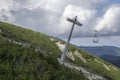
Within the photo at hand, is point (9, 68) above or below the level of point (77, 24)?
below

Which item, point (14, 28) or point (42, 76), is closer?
point (42, 76)

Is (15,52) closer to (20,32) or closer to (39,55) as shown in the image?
(39,55)

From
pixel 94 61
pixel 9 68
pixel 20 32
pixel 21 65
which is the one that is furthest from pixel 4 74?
pixel 20 32

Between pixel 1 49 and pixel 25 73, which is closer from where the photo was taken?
pixel 25 73

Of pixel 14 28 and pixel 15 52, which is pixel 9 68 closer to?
pixel 15 52

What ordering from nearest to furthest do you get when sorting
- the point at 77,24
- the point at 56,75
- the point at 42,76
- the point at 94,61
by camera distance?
the point at 42,76
the point at 56,75
the point at 77,24
the point at 94,61

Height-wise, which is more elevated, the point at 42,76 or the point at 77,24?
the point at 77,24

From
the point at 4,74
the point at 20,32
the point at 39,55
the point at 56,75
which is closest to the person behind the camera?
the point at 4,74

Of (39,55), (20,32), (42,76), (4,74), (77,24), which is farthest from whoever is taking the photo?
(20,32)

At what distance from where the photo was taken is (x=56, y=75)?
138 ft

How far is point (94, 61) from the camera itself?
529ft

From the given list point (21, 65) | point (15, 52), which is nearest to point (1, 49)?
point (15, 52)

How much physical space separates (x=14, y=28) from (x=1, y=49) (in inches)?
5381

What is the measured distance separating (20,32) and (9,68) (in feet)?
456
